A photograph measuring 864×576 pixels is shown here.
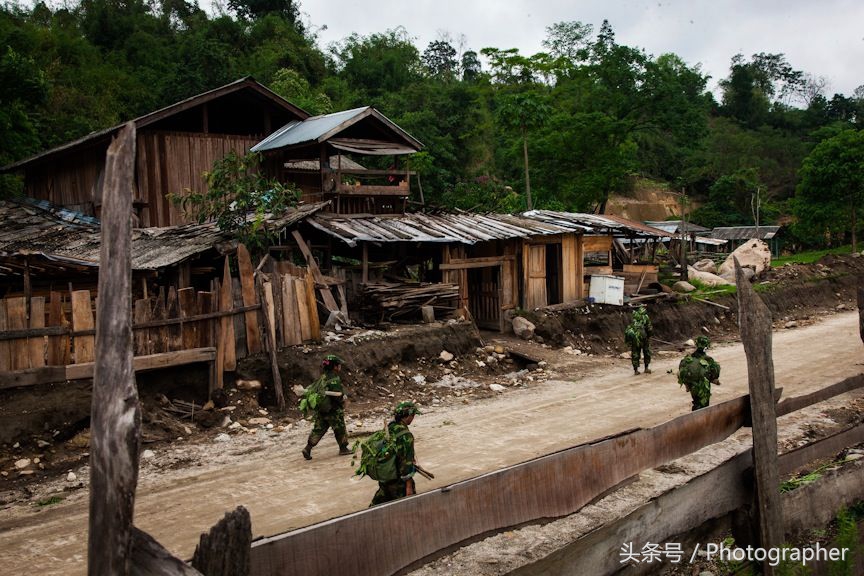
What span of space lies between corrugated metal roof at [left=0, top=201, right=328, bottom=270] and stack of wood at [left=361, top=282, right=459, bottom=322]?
2538 millimetres

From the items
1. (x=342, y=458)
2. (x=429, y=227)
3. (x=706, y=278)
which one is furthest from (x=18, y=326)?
(x=706, y=278)

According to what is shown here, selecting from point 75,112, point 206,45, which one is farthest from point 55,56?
point 206,45

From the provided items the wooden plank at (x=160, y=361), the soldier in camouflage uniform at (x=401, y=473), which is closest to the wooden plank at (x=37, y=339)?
the wooden plank at (x=160, y=361)

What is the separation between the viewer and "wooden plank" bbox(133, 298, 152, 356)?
11.1 metres

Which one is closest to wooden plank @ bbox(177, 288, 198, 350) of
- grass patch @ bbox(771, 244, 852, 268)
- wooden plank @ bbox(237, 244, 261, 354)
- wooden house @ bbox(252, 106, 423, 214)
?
wooden plank @ bbox(237, 244, 261, 354)

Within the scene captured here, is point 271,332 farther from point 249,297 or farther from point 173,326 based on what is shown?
point 173,326

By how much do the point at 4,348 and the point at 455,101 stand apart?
32.2 meters

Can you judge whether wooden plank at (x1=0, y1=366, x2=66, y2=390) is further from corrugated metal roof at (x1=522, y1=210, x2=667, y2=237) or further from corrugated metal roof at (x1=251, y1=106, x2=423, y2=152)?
corrugated metal roof at (x1=522, y1=210, x2=667, y2=237)

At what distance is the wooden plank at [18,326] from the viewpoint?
32.2 feet

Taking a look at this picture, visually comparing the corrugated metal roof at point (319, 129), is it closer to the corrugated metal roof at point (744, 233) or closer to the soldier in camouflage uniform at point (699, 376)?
the soldier in camouflage uniform at point (699, 376)

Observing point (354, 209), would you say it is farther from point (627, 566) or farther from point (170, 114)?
point (627, 566)

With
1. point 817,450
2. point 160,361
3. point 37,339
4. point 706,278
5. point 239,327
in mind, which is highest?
point 37,339

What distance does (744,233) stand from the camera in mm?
46844

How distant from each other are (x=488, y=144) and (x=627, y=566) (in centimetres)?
3860
